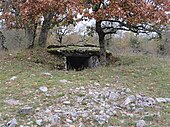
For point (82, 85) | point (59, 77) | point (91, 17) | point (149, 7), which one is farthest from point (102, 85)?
point (149, 7)

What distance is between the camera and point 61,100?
25.3 feet

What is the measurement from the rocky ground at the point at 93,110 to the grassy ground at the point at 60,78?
18 cm

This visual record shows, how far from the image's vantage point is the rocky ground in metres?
6.48

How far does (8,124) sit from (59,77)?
170 inches

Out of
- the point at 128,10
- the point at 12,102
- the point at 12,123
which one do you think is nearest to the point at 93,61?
the point at 128,10

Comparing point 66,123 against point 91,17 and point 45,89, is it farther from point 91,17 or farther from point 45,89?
point 91,17

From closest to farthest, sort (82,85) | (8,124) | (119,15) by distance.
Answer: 1. (8,124)
2. (82,85)
3. (119,15)

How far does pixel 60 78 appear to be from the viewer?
10.3 metres

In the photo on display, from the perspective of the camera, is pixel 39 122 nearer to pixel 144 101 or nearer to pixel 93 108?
pixel 93 108

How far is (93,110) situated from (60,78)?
342 cm

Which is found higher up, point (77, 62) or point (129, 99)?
point (77, 62)

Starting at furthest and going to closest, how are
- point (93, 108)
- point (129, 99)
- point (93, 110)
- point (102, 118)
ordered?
point (129, 99) < point (93, 108) < point (93, 110) < point (102, 118)

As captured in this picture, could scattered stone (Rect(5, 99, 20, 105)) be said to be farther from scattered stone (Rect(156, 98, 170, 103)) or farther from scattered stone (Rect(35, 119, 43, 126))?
scattered stone (Rect(156, 98, 170, 103))

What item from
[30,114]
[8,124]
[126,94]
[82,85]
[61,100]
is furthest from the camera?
[82,85]
